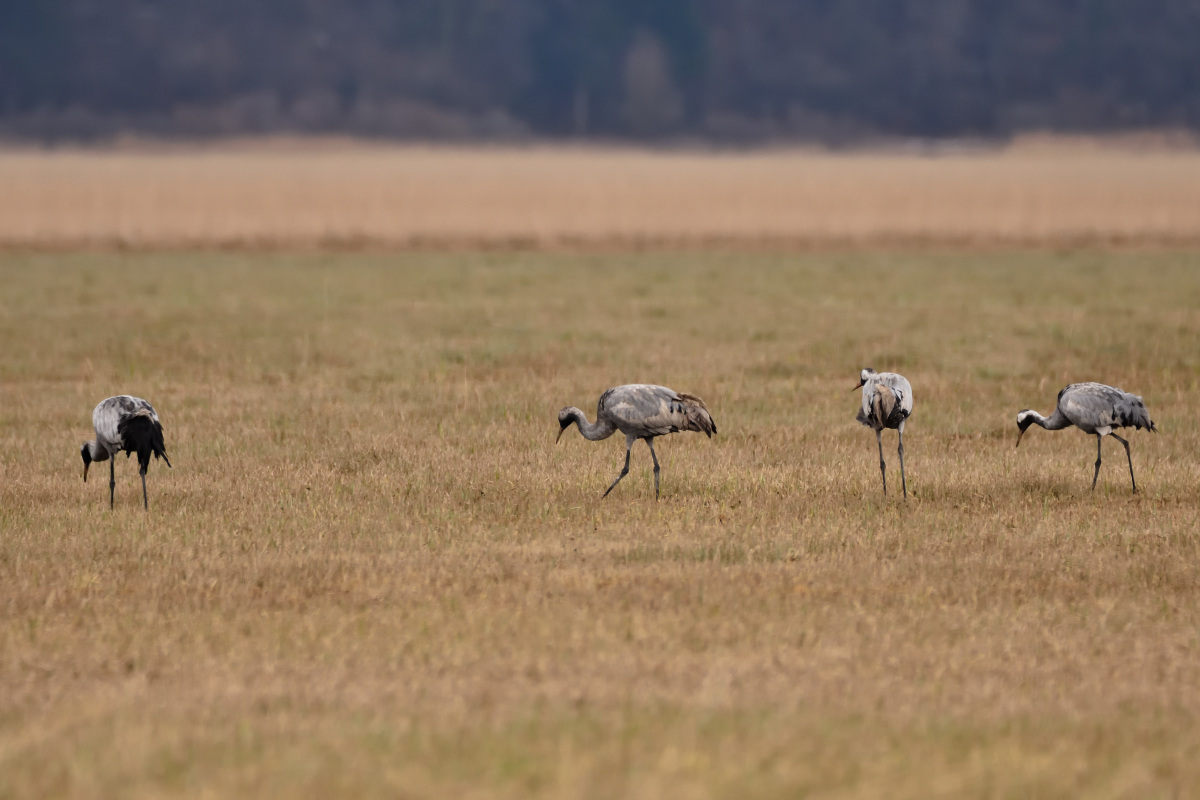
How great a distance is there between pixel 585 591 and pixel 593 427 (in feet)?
11.2

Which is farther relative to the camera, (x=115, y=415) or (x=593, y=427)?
(x=593, y=427)

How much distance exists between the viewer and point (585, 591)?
32.5ft

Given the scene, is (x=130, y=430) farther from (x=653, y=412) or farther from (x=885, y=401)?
(x=885, y=401)

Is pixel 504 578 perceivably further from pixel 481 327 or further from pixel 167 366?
pixel 481 327

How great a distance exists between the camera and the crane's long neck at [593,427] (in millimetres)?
12969

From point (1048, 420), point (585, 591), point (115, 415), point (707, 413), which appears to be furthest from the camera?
point (1048, 420)

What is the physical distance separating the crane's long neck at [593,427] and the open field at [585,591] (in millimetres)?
538

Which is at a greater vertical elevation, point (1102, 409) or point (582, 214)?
point (582, 214)

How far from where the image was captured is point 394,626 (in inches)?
361

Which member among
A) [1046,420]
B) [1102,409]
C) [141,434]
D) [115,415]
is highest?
[1102,409]

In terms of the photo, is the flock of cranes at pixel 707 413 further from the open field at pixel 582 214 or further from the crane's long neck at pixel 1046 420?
the open field at pixel 582 214

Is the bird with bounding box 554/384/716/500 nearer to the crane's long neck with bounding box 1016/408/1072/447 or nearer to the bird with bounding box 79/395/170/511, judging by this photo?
the crane's long neck with bounding box 1016/408/1072/447

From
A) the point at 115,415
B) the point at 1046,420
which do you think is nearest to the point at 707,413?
the point at 1046,420

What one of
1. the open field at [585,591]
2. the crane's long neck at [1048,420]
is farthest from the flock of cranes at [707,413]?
the open field at [585,591]
